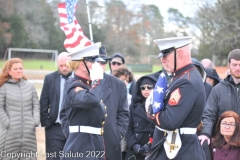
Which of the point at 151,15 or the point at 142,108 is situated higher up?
the point at 151,15

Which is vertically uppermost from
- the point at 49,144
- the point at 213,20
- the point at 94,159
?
the point at 213,20

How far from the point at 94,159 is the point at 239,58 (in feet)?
7.24

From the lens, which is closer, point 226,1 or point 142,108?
point 142,108

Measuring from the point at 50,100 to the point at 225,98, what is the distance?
2.93 meters

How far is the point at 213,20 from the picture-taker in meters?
42.6

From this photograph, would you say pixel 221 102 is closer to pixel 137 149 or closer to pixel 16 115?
pixel 137 149

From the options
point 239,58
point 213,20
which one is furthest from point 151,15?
point 239,58

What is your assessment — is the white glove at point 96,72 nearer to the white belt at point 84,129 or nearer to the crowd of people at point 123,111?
the crowd of people at point 123,111

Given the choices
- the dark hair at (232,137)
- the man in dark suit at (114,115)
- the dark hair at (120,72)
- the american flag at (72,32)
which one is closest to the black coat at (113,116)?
the man in dark suit at (114,115)

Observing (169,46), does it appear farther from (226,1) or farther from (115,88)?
(226,1)

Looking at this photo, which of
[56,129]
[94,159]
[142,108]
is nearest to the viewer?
[94,159]

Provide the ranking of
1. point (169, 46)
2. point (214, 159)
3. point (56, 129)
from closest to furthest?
point (169, 46)
point (214, 159)
point (56, 129)

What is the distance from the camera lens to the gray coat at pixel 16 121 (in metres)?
6.41

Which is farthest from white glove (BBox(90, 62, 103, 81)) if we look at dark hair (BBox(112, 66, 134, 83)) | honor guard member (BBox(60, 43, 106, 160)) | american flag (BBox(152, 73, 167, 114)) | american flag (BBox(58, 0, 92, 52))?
american flag (BBox(58, 0, 92, 52))
